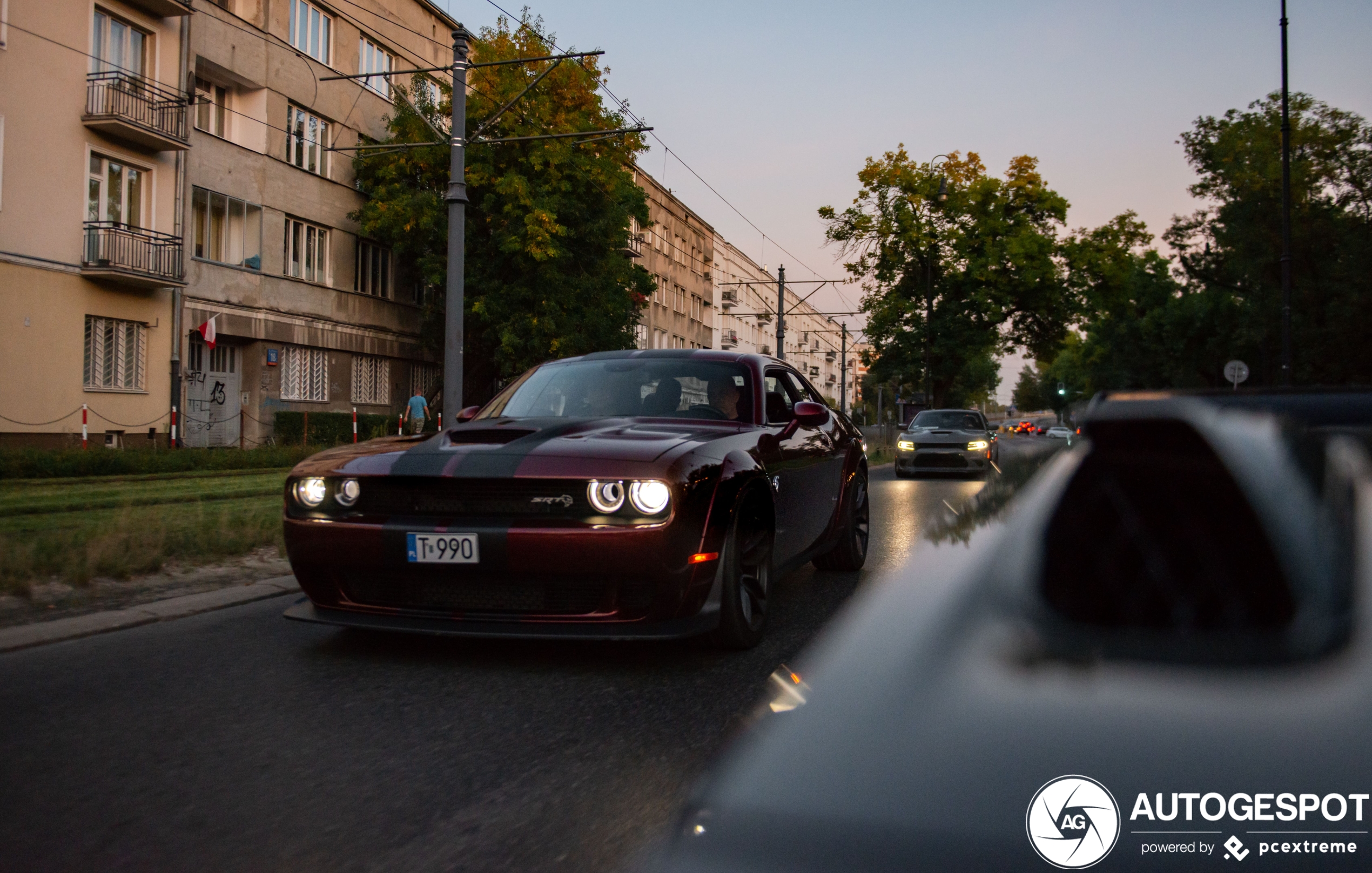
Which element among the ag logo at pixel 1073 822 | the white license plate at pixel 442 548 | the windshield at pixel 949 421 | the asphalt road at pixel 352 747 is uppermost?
the windshield at pixel 949 421

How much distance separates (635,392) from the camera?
19.2 feet

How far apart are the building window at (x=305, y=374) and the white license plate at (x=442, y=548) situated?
2544 cm

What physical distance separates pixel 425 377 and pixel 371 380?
3.08 metres

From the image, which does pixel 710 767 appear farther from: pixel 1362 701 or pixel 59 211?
pixel 59 211

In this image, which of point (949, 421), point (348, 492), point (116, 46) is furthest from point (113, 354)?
point (348, 492)

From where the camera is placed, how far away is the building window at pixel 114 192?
22438mm

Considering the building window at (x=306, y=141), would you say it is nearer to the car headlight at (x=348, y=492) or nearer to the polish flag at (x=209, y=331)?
the polish flag at (x=209, y=331)

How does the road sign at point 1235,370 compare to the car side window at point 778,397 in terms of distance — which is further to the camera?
the road sign at point 1235,370

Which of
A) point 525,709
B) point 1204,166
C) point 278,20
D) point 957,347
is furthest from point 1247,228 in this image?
point 525,709

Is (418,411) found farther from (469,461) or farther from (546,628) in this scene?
(546,628)

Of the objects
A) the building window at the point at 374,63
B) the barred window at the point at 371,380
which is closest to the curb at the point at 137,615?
the barred window at the point at 371,380

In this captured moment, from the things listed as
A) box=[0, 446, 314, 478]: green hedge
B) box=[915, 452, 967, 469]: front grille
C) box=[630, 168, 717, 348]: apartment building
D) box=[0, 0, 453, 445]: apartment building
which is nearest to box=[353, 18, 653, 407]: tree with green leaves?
box=[0, 0, 453, 445]: apartment building

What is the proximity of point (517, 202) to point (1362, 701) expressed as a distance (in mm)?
30170

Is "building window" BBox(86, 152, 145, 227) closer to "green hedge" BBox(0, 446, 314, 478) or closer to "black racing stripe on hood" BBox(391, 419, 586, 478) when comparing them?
"green hedge" BBox(0, 446, 314, 478)
